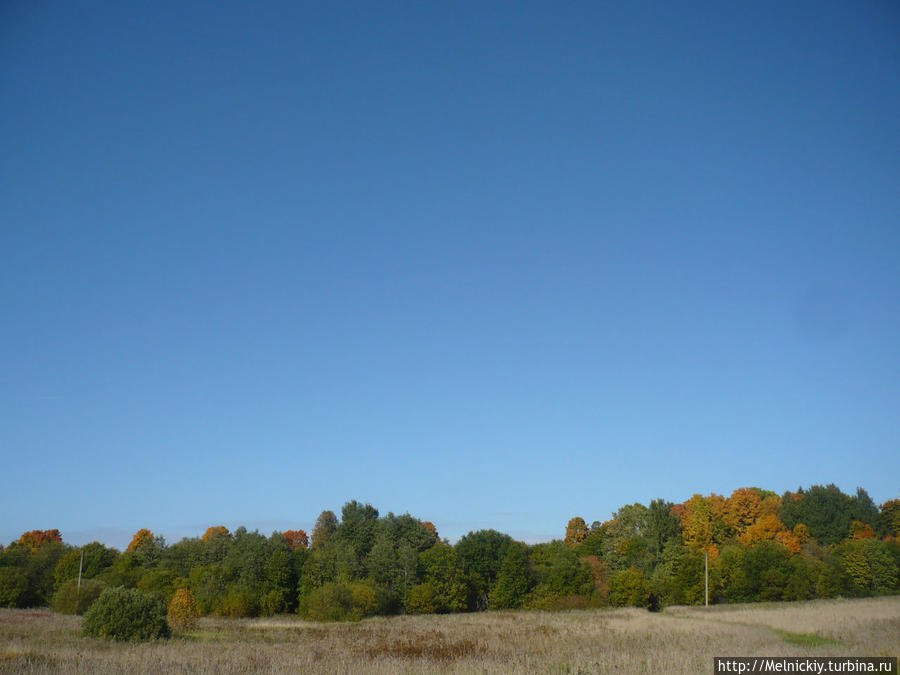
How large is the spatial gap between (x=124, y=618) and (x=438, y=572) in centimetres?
4305

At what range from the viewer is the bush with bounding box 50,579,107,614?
180ft

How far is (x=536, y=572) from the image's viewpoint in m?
74.4

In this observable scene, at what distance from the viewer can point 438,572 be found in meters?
69.6

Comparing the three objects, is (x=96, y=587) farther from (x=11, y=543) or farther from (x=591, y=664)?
(x=11, y=543)

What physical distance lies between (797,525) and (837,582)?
26437mm

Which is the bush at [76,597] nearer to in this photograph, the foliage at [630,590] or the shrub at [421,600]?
the shrub at [421,600]

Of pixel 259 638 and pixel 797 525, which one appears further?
pixel 797 525

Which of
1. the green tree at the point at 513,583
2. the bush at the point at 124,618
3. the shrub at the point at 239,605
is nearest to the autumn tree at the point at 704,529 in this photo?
the green tree at the point at 513,583

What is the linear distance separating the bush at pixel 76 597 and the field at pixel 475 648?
1850cm

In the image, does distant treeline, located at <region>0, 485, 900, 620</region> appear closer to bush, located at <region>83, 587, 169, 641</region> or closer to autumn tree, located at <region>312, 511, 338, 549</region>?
bush, located at <region>83, 587, 169, 641</region>

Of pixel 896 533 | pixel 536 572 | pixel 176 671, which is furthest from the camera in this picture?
pixel 896 533

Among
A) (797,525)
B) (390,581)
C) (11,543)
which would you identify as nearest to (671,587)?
(390,581)

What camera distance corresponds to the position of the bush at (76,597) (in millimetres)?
54781

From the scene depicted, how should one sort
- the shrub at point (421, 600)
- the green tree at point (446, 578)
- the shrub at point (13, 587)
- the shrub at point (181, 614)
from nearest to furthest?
the shrub at point (181, 614) → the shrub at point (421, 600) → the shrub at point (13, 587) → the green tree at point (446, 578)
